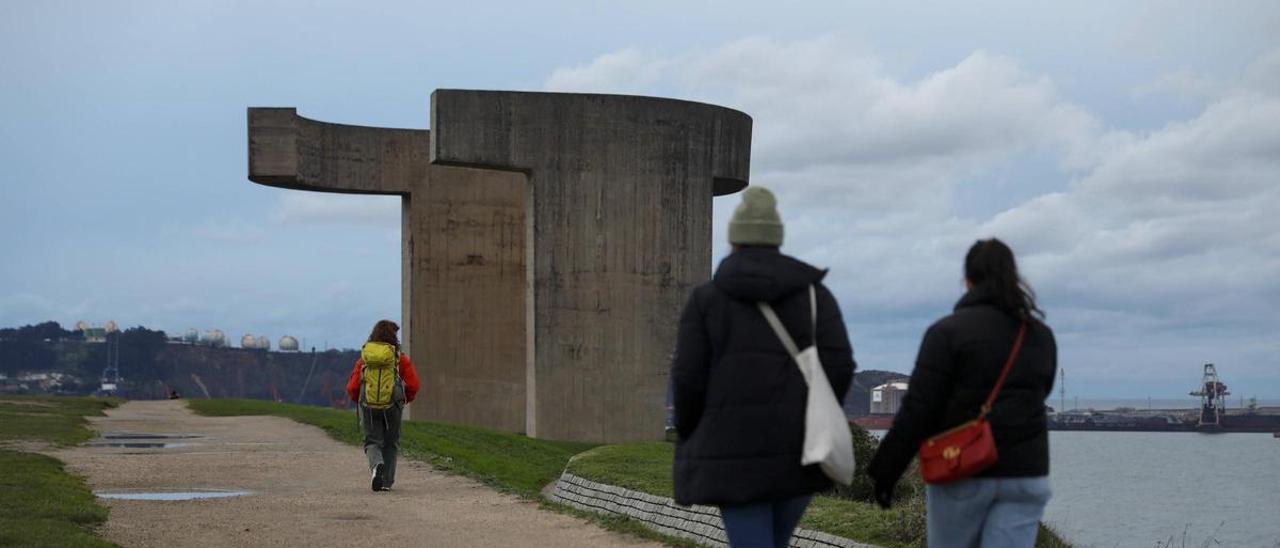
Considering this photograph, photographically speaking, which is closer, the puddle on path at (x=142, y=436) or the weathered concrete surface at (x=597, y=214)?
the puddle on path at (x=142, y=436)

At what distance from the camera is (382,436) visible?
15.1m

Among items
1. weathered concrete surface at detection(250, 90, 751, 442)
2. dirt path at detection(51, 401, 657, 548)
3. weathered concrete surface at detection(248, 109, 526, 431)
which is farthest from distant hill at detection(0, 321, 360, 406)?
dirt path at detection(51, 401, 657, 548)

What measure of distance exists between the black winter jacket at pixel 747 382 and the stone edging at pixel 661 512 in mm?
4143

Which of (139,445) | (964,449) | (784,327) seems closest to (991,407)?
(964,449)

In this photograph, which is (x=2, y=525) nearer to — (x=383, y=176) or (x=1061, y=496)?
(x=383, y=176)

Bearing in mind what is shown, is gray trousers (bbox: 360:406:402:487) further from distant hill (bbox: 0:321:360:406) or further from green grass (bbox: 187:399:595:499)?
distant hill (bbox: 0:321:360:406)

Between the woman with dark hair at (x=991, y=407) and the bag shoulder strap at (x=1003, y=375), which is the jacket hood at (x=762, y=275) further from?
the bag shoulder strap at (x=1003, y=375)

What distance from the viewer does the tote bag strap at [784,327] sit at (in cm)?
586

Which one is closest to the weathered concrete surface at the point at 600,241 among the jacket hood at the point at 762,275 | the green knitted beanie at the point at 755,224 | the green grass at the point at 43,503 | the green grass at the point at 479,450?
the green grass at the point at 479,450

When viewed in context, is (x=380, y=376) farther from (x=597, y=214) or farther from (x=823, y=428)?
(x=597, y=214)

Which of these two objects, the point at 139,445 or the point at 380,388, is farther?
the point at 139,445

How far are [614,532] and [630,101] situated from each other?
16.9 meters

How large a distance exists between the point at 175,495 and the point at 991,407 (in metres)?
11.0

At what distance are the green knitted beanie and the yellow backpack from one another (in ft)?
29.5
